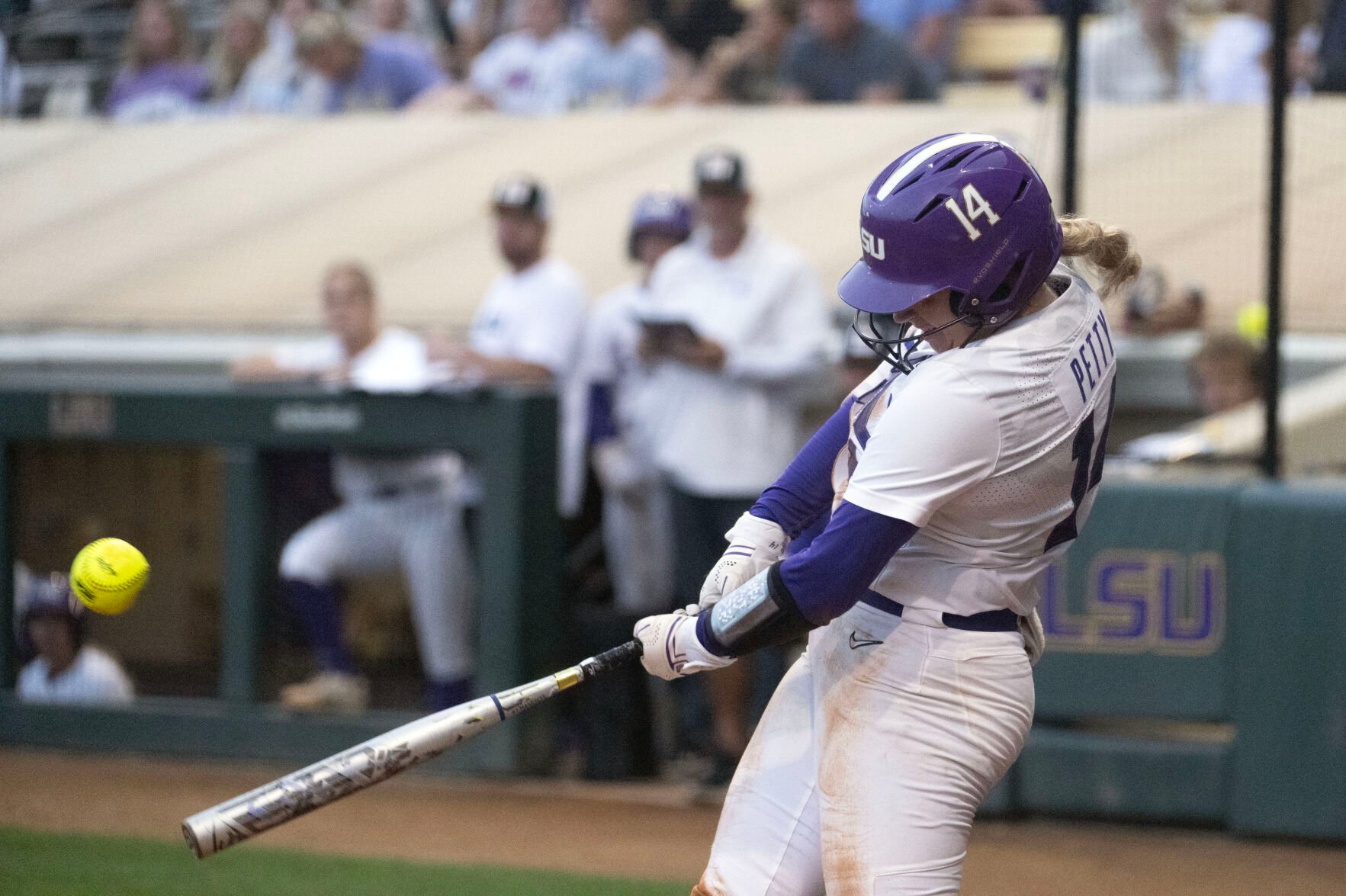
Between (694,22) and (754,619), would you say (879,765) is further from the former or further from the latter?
(694,22)

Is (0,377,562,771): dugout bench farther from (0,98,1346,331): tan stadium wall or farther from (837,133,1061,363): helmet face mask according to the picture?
(837,133,1061,363): helmet face mask

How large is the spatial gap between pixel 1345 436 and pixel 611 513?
296 cm

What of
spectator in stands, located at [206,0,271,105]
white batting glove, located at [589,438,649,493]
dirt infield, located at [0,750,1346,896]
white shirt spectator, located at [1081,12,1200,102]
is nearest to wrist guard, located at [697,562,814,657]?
dirt infield, located at [0,750,1346,896]

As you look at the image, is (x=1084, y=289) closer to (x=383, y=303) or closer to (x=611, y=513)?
(x=611, y=513)

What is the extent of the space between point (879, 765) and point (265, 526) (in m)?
4.53

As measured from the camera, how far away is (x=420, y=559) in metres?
6.48

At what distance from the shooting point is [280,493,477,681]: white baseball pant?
6.46m

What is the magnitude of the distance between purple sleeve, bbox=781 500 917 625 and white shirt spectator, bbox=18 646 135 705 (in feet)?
16.3

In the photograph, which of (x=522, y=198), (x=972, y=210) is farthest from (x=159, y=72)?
(x=972, y=210)

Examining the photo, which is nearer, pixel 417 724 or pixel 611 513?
pixel 417 724

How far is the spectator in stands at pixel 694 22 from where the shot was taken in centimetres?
986

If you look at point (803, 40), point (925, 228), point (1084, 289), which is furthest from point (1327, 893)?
point (803, 40)

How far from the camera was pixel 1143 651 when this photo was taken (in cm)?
562

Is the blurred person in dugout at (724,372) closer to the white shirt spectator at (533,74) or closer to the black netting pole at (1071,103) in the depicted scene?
the black netting pole at (1071,103)
